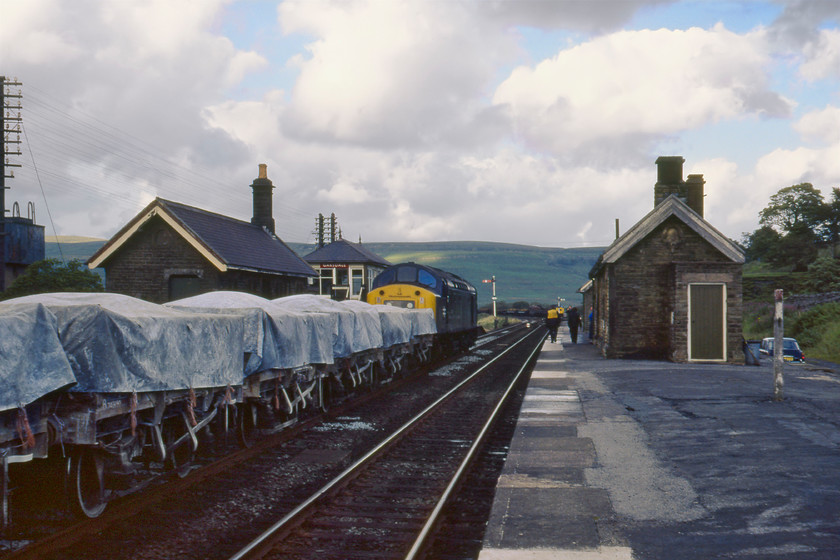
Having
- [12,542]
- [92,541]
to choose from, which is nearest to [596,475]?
[92,541]

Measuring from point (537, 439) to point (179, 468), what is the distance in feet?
17.9

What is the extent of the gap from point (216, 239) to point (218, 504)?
67.9ft

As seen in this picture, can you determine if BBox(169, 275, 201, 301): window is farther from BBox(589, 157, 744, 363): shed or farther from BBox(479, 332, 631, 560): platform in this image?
BBox(479, 332, 631, 560): platform

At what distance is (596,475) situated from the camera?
8945 millimetres

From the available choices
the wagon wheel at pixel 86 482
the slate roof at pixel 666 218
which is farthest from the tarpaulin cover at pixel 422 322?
the wagon wheel at pixel 86 482

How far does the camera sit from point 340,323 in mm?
15352

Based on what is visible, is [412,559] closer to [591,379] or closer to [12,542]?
[12,542]

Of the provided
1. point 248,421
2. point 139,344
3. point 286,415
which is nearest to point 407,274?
point 286,415

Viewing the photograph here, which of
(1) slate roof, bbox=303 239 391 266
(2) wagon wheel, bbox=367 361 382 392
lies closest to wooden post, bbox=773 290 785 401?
(2) wagon wheel, bbox=367 361 382 392

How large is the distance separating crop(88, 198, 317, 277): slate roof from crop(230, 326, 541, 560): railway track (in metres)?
14.9

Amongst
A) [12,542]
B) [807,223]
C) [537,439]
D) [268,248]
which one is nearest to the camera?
[12,542]

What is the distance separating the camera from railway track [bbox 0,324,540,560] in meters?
6.38

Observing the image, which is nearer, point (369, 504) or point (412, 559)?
point (412, 559)

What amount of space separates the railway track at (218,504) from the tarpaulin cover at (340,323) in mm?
2840
